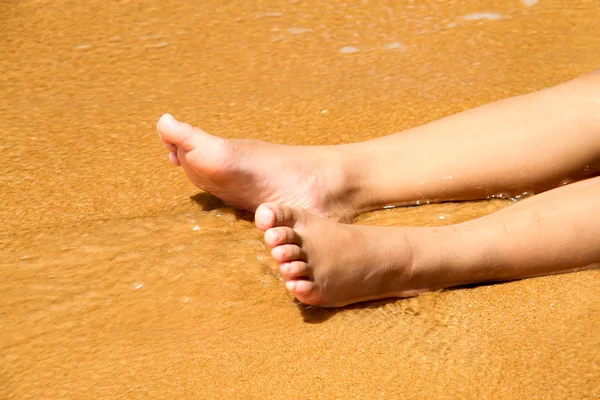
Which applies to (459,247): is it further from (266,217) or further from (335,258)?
(266,217)

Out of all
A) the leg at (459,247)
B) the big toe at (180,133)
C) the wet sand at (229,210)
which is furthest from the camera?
the big toe at (180,133)

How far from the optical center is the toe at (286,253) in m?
1.41

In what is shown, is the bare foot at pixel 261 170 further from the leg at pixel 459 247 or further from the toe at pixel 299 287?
the toe at pixel 299 287

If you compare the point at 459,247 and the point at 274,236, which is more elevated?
the point at 274,236

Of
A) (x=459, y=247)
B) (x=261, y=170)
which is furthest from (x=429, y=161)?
(x=261, y=170)

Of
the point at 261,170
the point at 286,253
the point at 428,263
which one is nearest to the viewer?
the point at 286,253

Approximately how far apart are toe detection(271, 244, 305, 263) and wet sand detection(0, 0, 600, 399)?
0.45ft

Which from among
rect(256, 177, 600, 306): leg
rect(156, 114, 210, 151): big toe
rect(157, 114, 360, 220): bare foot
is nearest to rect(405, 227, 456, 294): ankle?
rect(256, 177, 600, 306): leg

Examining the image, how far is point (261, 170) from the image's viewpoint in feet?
5.47

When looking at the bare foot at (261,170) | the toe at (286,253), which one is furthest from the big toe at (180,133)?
the toe at (286,253)

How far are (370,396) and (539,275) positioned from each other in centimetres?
54

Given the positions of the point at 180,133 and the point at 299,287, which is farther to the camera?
the point at 180,133

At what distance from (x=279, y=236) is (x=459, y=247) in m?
0.41

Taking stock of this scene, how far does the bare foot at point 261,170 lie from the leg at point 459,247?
196 mm
